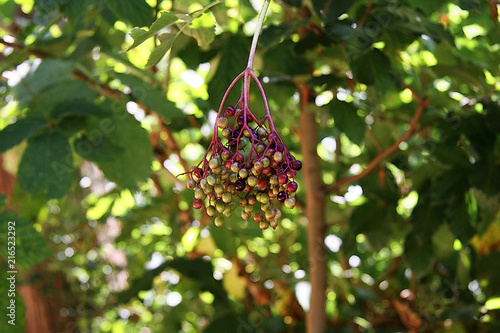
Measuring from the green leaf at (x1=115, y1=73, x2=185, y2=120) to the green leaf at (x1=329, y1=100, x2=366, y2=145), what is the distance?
0.93 feet

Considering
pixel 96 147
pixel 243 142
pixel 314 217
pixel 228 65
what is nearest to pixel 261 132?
pixel 243 142

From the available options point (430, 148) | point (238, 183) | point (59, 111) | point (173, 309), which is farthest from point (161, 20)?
point (173, 309)

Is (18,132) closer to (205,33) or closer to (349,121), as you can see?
(205,33)

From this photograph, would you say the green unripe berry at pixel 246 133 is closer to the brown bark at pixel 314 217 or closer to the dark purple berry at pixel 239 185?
the dark purple berry at pixel 239 185

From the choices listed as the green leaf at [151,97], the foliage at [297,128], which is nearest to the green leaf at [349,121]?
the foliage at [297,128]

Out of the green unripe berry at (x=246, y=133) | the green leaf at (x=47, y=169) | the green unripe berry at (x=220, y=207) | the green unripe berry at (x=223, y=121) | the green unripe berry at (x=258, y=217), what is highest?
the green unripe berry at (x=223, y=121)

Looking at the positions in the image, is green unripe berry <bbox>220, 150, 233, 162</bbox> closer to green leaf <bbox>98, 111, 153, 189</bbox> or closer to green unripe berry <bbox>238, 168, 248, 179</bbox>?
green unripe berry <bbox>238, 168, 248, 179</bbox>

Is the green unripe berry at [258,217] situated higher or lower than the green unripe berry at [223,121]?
lower

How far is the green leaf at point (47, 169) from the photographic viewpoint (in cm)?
80

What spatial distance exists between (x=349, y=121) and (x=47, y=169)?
491 mm

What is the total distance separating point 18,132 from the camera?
83 cm

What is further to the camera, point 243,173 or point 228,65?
point 228,65

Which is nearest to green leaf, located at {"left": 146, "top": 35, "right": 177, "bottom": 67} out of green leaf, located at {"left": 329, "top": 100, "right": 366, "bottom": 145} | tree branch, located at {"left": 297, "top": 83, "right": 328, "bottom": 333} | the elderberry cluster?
the elderberry cluster

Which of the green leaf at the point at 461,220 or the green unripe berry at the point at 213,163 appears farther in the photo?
the green leaf at the point at 461,220
